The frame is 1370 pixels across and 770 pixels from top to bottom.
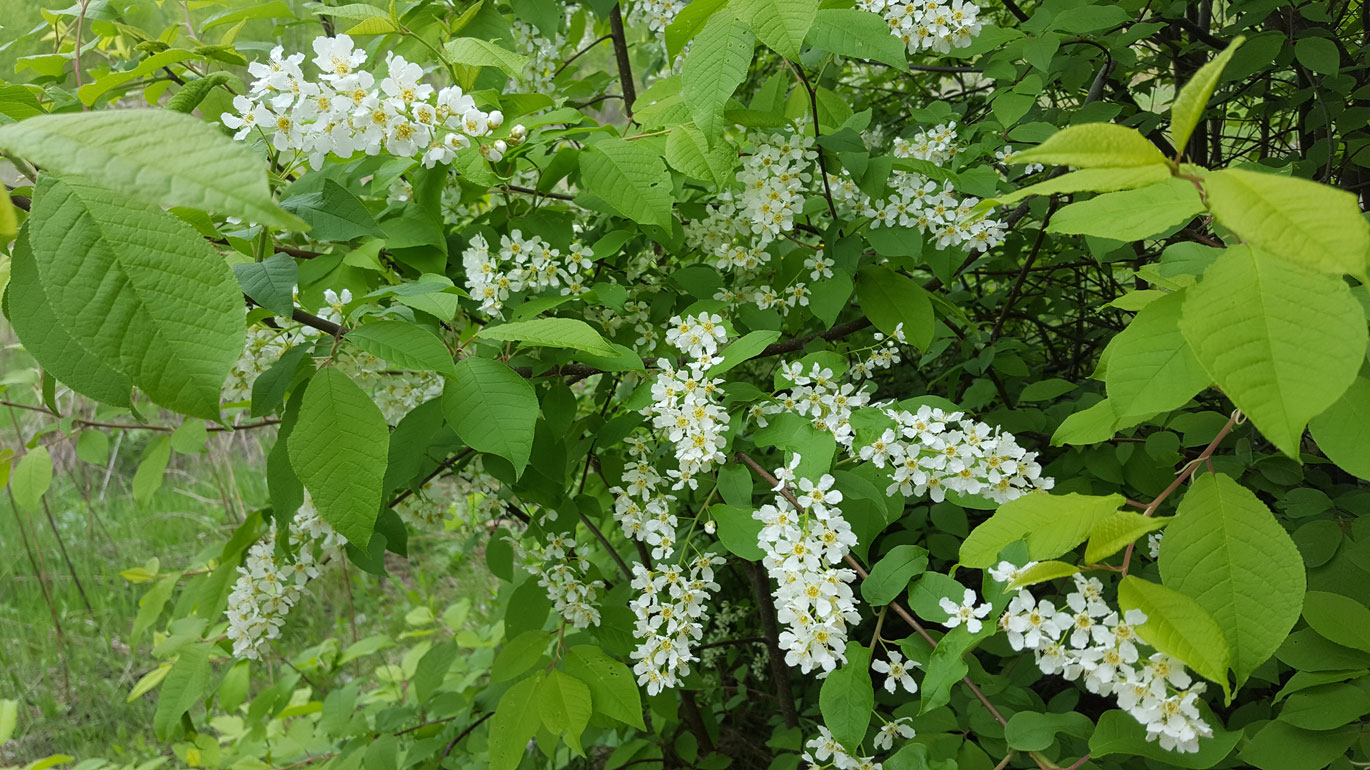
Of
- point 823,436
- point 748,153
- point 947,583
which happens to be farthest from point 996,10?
point 947,583

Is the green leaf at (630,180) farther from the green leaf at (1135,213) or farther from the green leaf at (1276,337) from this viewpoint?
the green leaf at (1276,337)

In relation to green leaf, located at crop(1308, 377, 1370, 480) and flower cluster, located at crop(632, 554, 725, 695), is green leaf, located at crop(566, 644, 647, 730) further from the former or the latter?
green leaf, located at crop(1308, 377, 1370, 480)

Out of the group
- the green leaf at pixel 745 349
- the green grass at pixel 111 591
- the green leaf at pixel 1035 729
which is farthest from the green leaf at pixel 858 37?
the green grass at pixel 111 591

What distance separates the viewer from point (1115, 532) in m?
0.75

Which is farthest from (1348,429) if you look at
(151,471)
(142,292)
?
(151,471)

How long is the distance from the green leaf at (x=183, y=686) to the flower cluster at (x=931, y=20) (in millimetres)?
1798

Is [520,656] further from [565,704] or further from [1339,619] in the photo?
[1339,619]

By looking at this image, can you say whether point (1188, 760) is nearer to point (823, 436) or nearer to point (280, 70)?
point (823, 436)

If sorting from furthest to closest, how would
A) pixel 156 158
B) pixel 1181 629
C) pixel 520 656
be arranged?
pixel 520 656 < pixel 1181 629 < pixel 156 158

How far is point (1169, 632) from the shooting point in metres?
0.74

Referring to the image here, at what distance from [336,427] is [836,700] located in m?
0.63

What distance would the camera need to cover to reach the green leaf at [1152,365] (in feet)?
2.47

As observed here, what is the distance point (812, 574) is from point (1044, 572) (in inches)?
11.6

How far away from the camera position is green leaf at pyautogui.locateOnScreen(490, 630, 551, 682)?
4.99 ft
